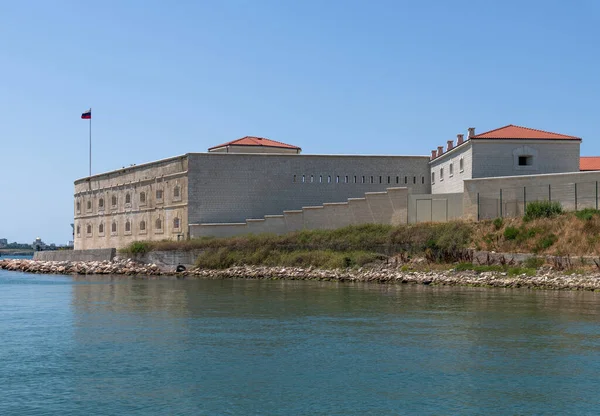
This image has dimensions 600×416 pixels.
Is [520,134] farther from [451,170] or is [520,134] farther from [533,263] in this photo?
[533,263]

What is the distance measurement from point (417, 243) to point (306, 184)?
1160 cm

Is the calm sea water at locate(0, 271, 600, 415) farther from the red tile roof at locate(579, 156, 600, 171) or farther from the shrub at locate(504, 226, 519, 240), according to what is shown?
the red tile roof at locate(579, 156, 600, 171)

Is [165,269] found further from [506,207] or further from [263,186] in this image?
[506,207]

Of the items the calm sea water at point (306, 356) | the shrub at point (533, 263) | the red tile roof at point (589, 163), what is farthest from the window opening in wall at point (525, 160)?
the calm sea water at point (306, 356)

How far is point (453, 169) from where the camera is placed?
138 feet

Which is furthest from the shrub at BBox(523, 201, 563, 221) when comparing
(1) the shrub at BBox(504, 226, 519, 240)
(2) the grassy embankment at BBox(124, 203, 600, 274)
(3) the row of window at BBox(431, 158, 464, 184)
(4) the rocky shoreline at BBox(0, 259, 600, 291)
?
(3) the row of window at BBox(431, 158, 464, 184)

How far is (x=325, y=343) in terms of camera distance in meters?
17.0

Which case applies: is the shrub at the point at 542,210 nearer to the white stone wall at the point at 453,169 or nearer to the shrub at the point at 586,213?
the shrub at the point at 586,213

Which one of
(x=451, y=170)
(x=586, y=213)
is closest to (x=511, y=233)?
(x=586, y=213)

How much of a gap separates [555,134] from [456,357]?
27.0 metres

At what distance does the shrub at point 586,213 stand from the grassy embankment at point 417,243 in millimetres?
42

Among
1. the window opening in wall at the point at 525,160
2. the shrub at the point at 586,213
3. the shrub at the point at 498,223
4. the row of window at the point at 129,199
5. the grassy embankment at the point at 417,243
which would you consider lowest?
the grassy embankment at the point at 417,243

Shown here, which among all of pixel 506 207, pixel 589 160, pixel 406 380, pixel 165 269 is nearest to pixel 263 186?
pixel 165 269

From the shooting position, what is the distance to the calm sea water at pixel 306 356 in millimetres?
12219
